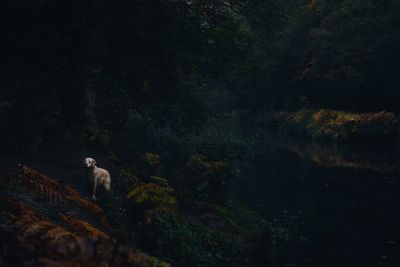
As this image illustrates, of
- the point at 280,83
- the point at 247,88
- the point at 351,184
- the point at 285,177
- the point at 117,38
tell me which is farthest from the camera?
the point at 247,88

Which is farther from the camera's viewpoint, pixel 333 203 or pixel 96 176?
pixel 333 203

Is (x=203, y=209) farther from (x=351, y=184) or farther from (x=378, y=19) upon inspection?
(x=378, y=19)

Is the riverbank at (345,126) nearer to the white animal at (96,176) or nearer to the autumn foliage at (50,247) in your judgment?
the white animal at (96,176)

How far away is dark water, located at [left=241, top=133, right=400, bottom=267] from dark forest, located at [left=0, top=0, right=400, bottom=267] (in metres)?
0.07

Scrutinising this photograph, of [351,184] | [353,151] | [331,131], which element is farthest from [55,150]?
[331,131]

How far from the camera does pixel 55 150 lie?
506 inches

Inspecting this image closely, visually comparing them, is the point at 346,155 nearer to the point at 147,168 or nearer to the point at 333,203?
the point at 333,203

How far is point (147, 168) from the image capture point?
15391 mm

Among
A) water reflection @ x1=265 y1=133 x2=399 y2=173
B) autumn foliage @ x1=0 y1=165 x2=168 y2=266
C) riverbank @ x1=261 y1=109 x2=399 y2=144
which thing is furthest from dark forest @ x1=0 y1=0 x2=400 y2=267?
riverbank @ x1=261 y1=109 x2=399 y2=144

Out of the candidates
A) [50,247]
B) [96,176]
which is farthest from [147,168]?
[50,247]

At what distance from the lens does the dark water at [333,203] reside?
41.2ft

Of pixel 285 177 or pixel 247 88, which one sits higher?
pixel 247 88

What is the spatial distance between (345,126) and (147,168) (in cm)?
2608

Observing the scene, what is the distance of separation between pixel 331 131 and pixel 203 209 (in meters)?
27.4
